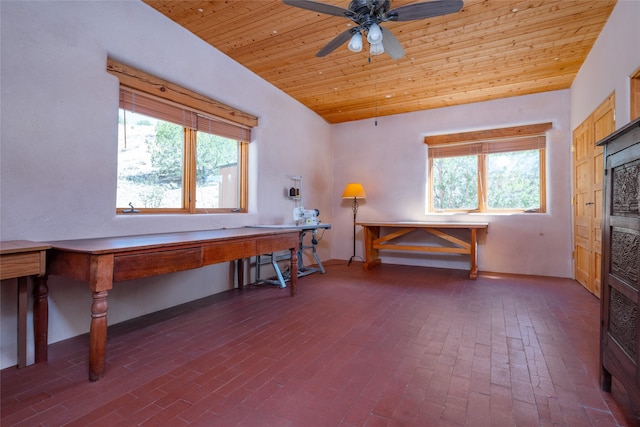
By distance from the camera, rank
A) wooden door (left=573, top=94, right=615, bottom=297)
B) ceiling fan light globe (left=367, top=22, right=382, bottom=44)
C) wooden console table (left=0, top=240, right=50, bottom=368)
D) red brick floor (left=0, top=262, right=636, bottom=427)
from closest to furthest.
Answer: red brick floor (left=0, top=262, right=636, bottom=427) < wooden console table (left=0, top=240, right=50, bottom=368) < ceiling fan light globe (left=367, top=22, right=382, bottom=44) < wooden door (left=573, top=94, right=615, bottom=297)

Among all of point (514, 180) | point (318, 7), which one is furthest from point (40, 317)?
point (514, 180)

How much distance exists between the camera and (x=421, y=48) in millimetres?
3367

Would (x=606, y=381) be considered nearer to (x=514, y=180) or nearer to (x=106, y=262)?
(x=106, y=262)

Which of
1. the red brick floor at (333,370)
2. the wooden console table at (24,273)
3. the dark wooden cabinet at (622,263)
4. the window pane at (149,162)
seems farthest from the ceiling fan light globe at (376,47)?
the wooden console table at (24,273)

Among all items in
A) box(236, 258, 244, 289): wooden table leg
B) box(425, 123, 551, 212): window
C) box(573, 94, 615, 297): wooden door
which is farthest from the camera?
box(425, 123, 551, 212): window

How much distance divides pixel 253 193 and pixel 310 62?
1832mm

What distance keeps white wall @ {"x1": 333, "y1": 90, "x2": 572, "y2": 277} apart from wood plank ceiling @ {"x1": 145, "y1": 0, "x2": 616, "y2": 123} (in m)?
0.35

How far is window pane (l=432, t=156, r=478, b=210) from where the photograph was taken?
5.07 meters

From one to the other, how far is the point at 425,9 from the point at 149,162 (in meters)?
2.71

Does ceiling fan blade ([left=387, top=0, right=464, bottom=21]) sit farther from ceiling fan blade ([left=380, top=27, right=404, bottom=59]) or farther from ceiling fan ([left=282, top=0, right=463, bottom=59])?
ceiling fan blade ([left=380, top=27, right=404, bottom=59])

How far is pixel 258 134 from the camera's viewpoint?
4.12 m

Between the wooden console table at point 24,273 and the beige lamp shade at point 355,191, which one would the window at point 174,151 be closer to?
the wooden console table at point 24,273

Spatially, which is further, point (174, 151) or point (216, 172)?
point (216, 172)

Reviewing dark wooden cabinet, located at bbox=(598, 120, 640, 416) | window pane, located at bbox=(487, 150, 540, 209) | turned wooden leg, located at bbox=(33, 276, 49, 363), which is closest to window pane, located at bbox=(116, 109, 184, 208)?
turned wooden leg, located at bbox=(33, 276, 49, 363)
